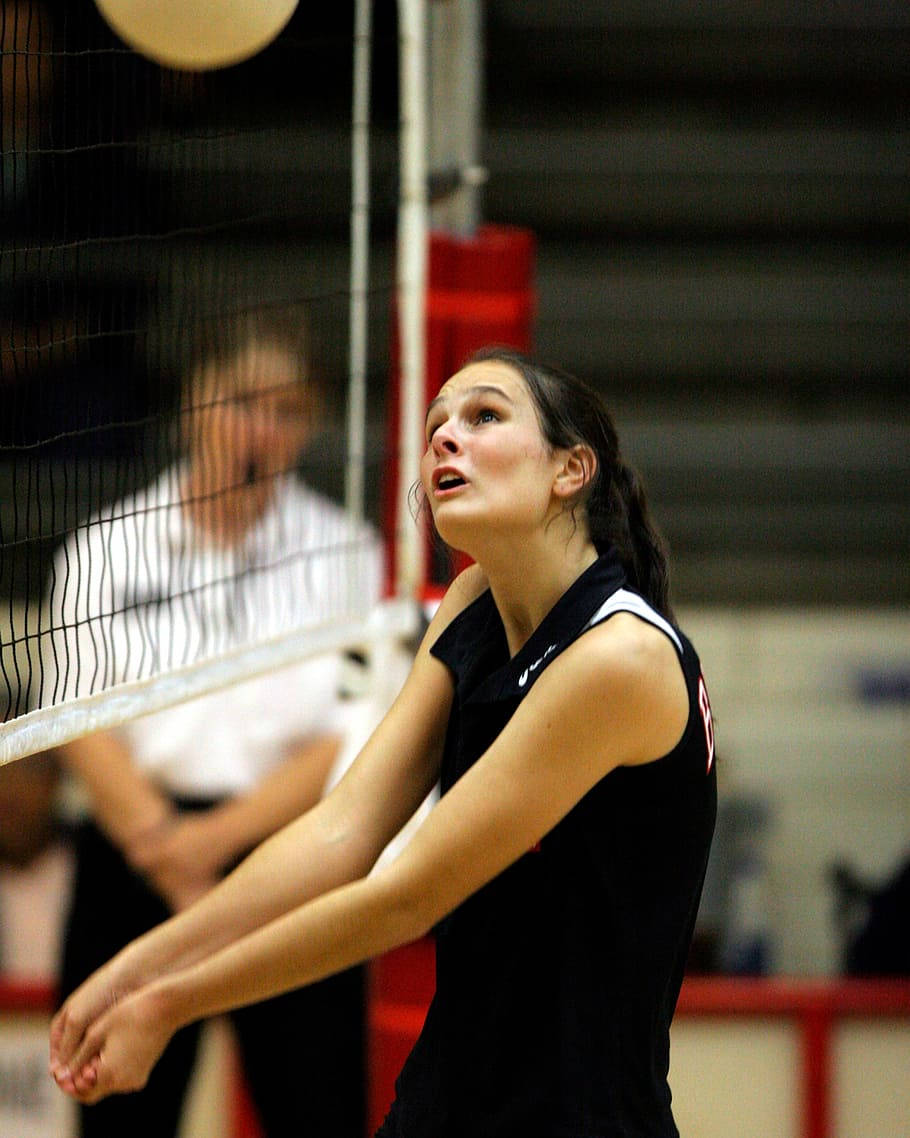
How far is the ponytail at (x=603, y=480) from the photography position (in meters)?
2.05

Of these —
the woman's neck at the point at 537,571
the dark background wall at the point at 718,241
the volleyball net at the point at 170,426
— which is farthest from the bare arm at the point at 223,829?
the dark background wall at the point at 718,241

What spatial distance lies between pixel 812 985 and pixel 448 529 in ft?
8.07

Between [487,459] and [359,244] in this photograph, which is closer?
[487,459]

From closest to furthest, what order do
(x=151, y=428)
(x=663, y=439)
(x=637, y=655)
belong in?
(x=637, y=655) < (x=151, y=428) < (x=663, y=439)

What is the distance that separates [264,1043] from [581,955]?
1.91 m

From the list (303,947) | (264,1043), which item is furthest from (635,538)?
(264,1043)

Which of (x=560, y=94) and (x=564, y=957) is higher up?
(x=560, y=94)

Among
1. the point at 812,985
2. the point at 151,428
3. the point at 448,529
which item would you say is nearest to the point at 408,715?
the point at 448,529

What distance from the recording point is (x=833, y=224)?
638cm

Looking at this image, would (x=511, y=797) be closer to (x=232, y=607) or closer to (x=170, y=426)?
(x=232, y=607)

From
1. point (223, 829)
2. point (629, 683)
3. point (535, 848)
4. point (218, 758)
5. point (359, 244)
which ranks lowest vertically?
point (223, 829)

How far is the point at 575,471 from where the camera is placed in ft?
6.72

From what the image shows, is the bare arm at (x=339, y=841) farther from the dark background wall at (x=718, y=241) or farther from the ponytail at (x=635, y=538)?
the dark background wall at (x=718, y=241)

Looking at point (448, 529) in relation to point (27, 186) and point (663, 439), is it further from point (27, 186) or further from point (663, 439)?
point (663, 439)
